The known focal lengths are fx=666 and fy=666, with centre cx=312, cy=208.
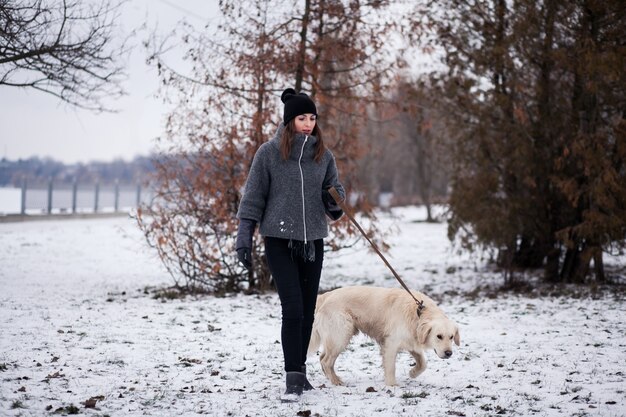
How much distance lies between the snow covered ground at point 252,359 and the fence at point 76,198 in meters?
15.2

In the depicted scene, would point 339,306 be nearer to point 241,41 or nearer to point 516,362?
point 516,362

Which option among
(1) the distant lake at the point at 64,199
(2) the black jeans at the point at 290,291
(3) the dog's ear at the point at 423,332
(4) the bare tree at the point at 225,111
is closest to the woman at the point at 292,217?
(2) the black jeans at the point at 290,291

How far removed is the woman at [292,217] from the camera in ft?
15.0

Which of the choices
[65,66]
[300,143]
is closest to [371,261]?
[65,66]

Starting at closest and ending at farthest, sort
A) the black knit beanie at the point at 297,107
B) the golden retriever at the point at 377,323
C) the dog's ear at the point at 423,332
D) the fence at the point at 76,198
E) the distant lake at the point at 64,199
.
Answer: the black knit beanie at the point at 297,107 → the dog's ear at the point at 423,332 → the golden retriever at the point at 377,323 → the distant lake at the point at 64,199 → the fence at the point at 76,198

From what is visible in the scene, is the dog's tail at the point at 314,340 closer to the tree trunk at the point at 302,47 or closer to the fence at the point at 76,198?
the tree trunk at the point at 302,47

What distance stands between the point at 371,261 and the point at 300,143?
10.6m

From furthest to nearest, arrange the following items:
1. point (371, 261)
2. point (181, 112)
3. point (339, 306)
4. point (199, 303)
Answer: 1. point (371, 261)
2. point (181, 112)
3. point (199, 303)
4. point (339, 306)

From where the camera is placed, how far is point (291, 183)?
15.3 ft

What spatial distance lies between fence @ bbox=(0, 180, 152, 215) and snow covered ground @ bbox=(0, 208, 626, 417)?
15.2 metres

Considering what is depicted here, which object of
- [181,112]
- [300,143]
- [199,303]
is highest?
[181,112]

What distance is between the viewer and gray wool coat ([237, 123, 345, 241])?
460 cm

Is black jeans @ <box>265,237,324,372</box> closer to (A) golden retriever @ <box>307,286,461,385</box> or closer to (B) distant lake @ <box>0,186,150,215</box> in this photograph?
(A) golden retriever @ <box>307,286,461,385</box>

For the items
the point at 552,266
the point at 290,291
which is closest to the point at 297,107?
the point at 290,291
